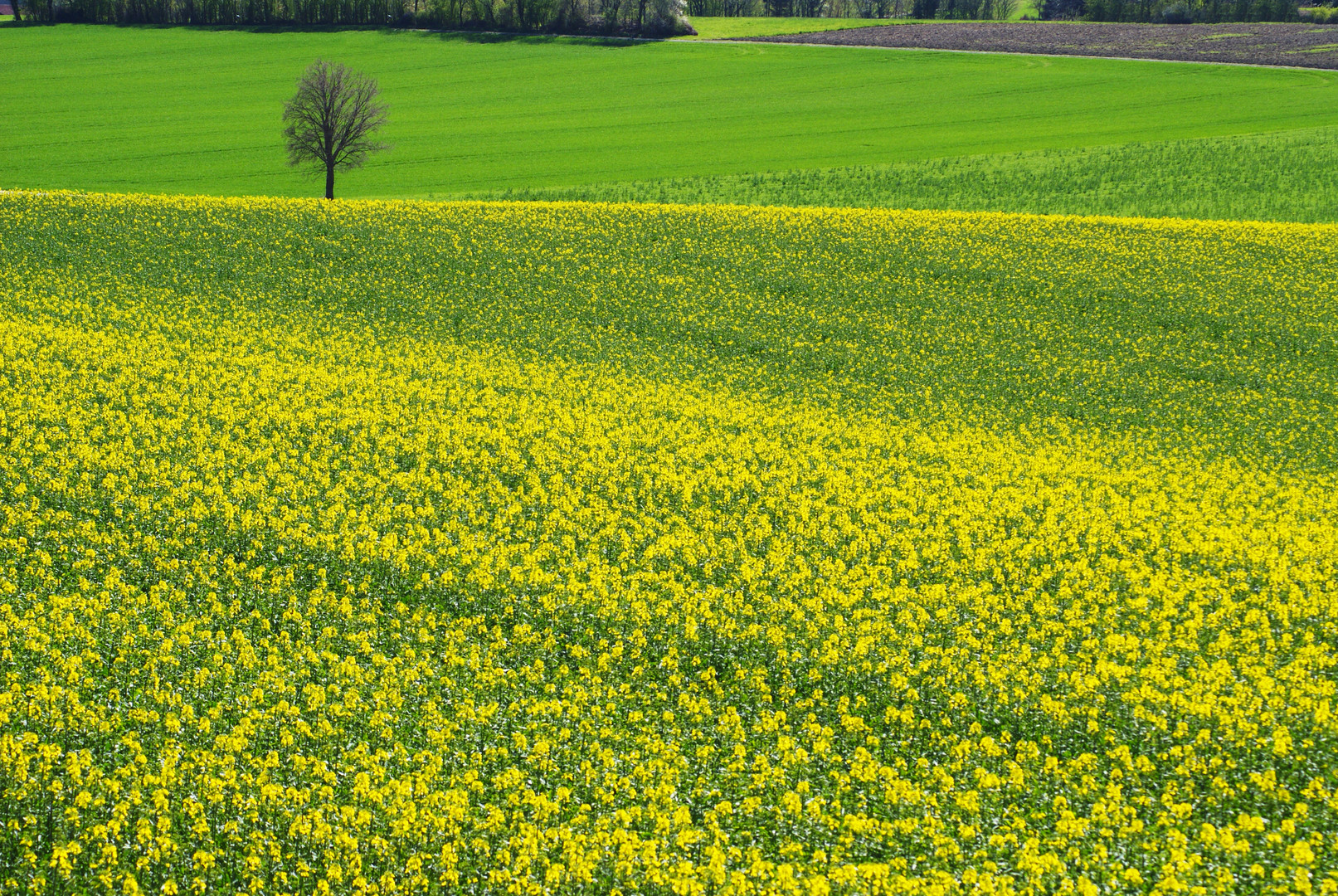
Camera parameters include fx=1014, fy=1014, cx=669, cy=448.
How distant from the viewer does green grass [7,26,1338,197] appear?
4625 cm

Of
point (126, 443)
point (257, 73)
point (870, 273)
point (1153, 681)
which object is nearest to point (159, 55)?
point (257, 73)

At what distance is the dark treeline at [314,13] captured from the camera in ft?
253

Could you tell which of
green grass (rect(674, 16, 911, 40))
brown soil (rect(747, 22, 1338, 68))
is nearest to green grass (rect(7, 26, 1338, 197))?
brown soil (rect(747, 22, 1338, 68))

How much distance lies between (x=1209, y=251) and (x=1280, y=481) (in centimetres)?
1433

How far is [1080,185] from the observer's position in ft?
129

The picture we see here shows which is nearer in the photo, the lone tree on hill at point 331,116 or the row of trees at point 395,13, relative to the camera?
the lone tree on hill at point 331,116

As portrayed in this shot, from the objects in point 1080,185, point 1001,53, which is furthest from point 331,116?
point 1001,53

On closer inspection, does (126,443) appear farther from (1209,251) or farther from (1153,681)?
(1209,251)

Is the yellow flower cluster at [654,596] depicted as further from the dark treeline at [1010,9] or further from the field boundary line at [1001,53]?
the dark treeline at [1010,9]

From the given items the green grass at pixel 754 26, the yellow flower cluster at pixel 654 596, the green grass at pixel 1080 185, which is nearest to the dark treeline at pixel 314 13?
the green grass at pixel 754 26

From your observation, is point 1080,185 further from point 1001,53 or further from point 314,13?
point 314,13

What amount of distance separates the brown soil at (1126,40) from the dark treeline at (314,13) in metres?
18.1

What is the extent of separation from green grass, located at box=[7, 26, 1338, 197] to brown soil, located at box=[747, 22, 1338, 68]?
13.4 feet

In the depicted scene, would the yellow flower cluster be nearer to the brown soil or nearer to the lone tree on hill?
the lone tree on hill
